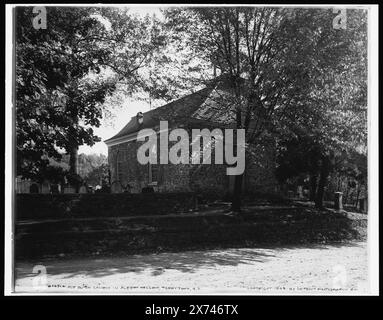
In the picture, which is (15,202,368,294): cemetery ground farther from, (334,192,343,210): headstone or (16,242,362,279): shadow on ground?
(334,192,343,210): headstone

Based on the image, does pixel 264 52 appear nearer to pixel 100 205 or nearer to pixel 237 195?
pixel 237 195

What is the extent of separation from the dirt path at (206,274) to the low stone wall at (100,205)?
2.61m

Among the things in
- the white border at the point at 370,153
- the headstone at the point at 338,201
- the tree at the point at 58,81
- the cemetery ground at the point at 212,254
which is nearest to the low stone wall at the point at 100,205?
the cemetery ground at the point at 212,254

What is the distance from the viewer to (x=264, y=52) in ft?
37.6

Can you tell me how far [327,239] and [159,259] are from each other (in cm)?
598

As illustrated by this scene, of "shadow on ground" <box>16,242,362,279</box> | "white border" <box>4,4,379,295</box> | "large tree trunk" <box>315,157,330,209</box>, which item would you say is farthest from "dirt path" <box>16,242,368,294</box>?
"large tree trunk" <box>315,157,330,209</box>

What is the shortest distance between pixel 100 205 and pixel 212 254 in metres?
4.30

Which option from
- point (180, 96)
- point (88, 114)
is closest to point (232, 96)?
point (180, 96)

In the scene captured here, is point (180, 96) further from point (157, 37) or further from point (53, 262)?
point (53, 262)

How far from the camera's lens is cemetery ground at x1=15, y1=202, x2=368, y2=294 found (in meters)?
7.11

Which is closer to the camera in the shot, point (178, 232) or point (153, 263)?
point (153, 263)

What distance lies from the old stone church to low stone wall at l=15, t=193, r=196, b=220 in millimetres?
2303

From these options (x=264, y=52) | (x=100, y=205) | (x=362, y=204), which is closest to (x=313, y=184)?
(x=362, y=204)
